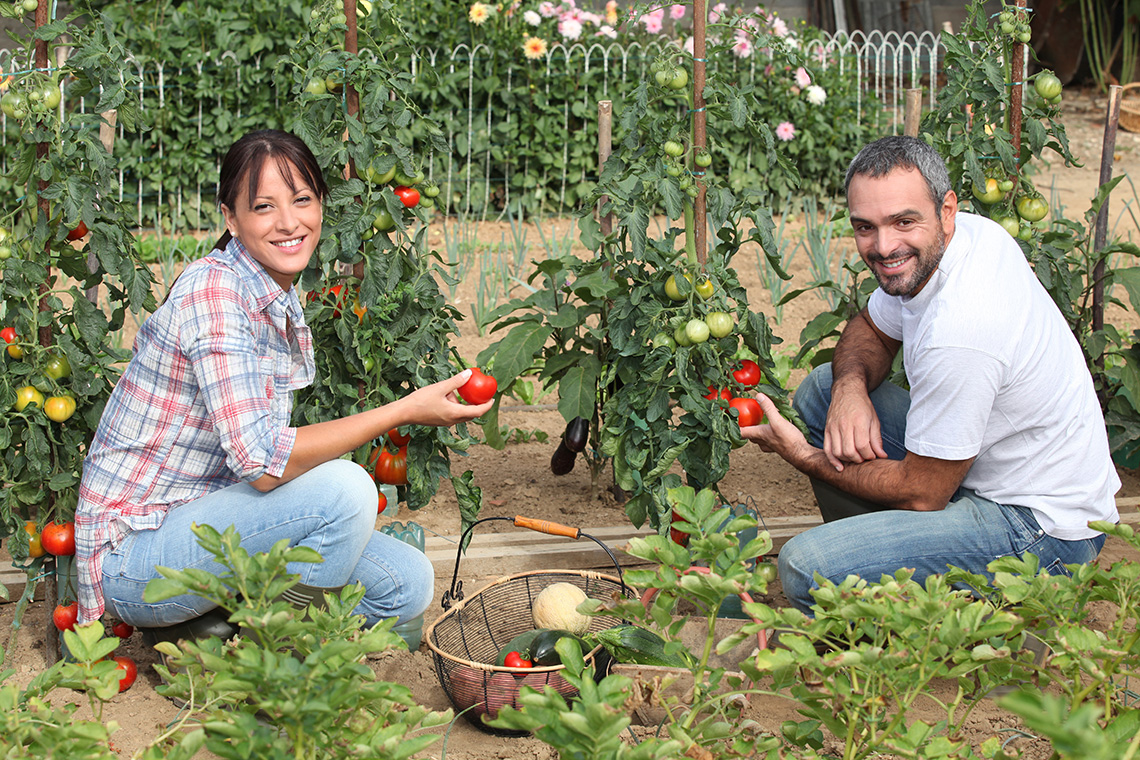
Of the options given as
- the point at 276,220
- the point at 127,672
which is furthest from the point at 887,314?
the point at 127,672

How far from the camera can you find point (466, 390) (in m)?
2.02

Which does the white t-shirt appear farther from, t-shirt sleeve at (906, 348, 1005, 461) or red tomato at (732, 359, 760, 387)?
red tomato at (732, 359, 760, 387)

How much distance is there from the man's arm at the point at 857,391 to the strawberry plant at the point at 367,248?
87 cm

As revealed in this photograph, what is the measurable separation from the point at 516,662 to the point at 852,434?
881mm

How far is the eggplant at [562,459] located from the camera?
2.89 meters

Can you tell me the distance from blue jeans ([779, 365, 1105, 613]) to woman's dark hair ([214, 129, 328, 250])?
1269mm

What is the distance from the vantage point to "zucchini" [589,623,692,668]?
1630mm

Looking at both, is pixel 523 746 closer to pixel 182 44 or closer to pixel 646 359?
pixel 646 359

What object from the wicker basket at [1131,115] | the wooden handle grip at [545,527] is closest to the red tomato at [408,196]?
the wooden handle grip at [545,527]

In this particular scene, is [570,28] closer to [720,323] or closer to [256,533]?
[720,323]

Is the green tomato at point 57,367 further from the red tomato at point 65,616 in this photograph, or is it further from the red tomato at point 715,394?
the red tomato at point 715,394

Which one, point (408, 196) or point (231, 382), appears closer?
point (231, 382)

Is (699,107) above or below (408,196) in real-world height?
above

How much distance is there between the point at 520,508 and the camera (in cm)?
307
